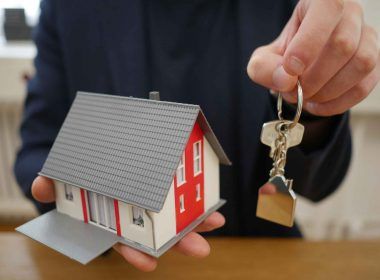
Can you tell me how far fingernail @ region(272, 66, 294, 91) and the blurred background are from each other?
803mm

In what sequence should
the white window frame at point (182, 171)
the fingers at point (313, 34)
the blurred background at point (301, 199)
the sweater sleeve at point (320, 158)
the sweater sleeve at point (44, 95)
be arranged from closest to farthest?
the fingers at point (313, 34) → the white window frame at point (182, 171) → the sweater sleeve at point (320, 158) → the sweater sleeve at point (44, 95) → the blurred background at point (301, 199)

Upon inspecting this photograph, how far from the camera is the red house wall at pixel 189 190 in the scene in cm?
51

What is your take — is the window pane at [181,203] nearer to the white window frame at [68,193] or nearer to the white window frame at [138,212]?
the white window frame at [138,212]

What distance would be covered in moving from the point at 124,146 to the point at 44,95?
0.45 meters

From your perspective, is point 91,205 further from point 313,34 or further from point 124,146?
point 313,34

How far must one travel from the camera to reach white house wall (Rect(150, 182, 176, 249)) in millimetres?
464

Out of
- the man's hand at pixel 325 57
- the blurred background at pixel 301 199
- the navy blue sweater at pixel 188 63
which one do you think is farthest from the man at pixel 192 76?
the blurred background at pixel 301 199

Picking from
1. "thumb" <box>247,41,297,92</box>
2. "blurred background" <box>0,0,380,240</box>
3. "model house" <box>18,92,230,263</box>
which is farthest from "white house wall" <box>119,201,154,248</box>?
"blurred background" <box>0,0,380,240</box>

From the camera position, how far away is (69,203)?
542mm

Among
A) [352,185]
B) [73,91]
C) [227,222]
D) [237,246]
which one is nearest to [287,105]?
[237,246]

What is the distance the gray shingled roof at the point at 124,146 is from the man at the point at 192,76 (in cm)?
23

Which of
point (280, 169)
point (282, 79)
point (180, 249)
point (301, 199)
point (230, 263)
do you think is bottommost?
point (301, 199)

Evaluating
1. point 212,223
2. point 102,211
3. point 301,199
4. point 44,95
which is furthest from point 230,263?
point 301,199

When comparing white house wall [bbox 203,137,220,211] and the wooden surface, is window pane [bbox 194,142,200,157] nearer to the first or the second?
white house wall [bbox 203,137,220,211]
